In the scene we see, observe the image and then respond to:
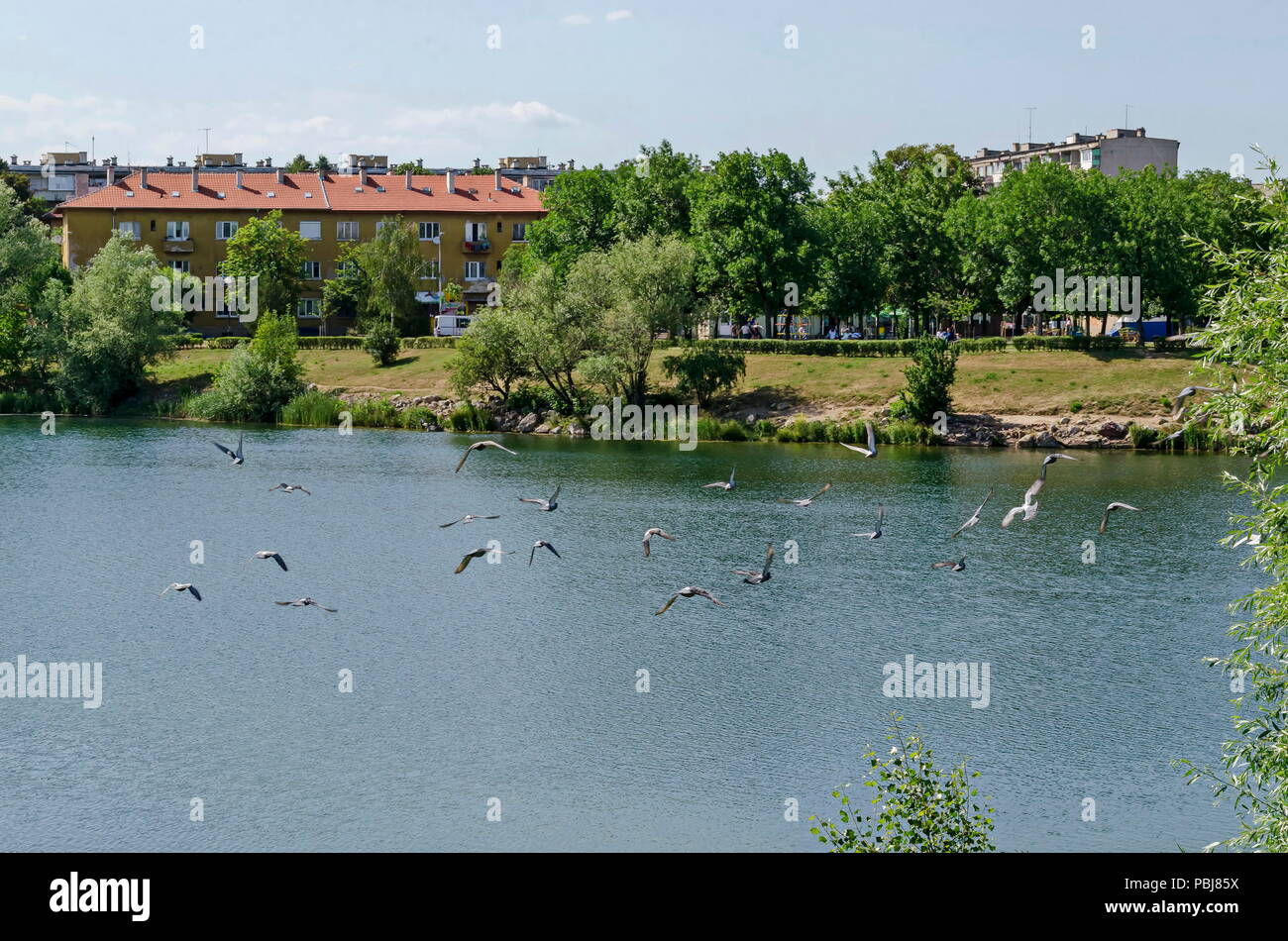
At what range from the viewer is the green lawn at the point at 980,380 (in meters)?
81.8

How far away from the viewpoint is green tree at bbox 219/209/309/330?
385 feet

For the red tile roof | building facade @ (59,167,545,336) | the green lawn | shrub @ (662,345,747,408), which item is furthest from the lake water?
the red tile roof

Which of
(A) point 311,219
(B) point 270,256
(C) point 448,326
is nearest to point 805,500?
(C) point 448,326

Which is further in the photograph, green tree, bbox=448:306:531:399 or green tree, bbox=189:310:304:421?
green tree, bbox=189:310:304:421

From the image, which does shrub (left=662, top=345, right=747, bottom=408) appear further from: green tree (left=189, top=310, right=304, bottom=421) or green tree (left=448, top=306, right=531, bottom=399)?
green tree (left=189, top=310, right=304, bottom=421)

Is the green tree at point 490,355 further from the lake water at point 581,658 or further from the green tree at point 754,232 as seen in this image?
the lake water at point 581,658

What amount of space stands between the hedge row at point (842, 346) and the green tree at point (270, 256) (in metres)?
41.2

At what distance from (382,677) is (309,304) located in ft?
325

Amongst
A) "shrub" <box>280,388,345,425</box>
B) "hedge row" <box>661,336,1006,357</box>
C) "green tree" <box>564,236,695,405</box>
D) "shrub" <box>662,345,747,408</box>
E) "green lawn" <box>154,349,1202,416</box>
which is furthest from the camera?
"hedge row" <box>661,336,1006,357</box>

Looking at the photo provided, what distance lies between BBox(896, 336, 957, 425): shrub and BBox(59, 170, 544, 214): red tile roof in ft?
197

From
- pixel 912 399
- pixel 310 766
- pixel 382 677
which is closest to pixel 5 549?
pixel 382 677

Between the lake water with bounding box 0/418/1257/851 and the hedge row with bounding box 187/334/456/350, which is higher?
the hedge row with bounding box 187/334/456/350

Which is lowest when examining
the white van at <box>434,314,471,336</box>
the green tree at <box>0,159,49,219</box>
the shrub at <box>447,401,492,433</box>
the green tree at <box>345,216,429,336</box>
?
the shrub at <box>447,401,492,433</box>

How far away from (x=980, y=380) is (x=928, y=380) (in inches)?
257
